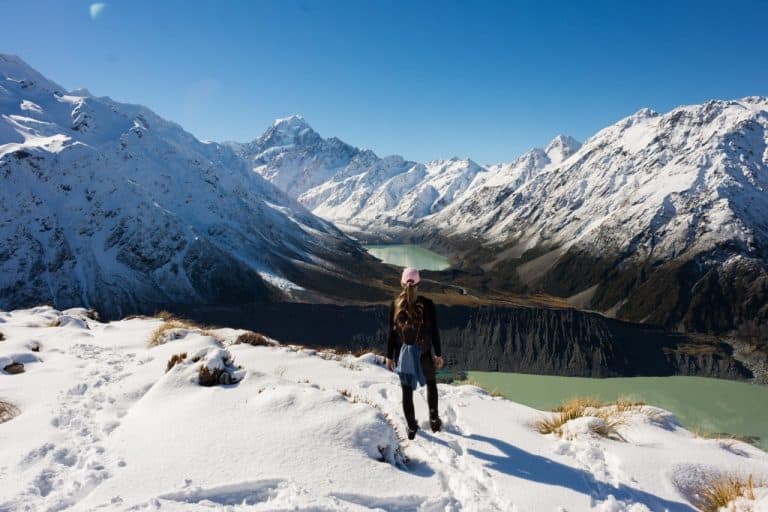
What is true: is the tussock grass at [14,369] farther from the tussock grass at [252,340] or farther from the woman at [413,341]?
the woman at [413,341]

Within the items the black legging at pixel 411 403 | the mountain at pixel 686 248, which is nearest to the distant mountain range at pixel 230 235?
the mountain at pixel 686 248

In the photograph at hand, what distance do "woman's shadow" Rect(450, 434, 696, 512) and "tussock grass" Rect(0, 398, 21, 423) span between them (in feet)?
24.8

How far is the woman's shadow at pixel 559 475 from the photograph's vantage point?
5.35 meters

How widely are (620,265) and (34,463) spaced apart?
179 m

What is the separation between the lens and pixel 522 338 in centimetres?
9381

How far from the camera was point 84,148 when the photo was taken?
118062 mm

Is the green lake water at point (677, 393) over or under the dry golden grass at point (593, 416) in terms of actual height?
under

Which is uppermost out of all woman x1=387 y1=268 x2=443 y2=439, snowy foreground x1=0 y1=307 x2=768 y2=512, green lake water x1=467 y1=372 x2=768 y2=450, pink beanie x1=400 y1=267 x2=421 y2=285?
pink beanie x1=400 y1=267 x2=421 y2=285

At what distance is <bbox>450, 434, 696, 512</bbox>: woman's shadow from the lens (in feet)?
17.5

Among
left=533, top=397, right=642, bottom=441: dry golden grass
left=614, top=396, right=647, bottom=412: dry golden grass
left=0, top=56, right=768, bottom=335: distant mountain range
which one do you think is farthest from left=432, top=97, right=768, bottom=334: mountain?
left=533, top=397, right=642, bottom=441: dry golden grass

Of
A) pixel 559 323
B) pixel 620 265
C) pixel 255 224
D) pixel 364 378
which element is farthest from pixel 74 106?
pixel 620 265

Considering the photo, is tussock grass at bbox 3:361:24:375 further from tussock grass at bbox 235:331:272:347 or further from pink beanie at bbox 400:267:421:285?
pink beanie at bbox 400:267:421:285

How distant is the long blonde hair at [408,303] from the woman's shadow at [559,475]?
221cm

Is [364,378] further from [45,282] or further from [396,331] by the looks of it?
[45,282]
